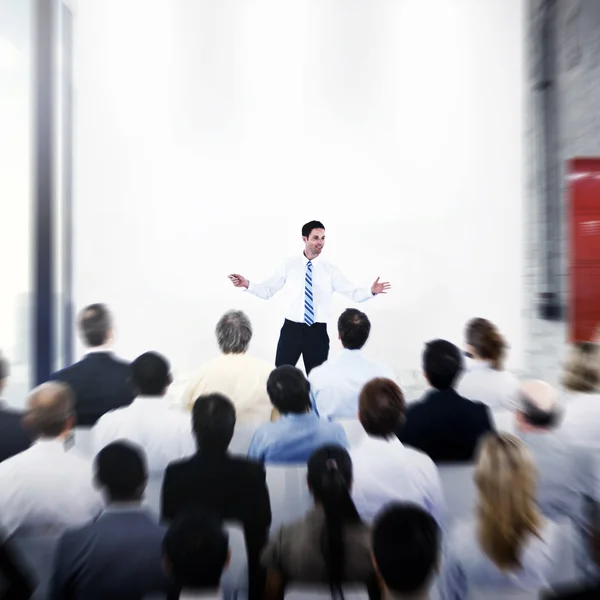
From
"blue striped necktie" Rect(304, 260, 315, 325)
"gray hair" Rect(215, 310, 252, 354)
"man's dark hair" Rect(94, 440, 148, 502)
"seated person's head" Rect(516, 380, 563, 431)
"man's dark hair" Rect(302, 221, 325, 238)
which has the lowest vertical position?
"man's dark hair" Rect(94, 440, 148, 502)

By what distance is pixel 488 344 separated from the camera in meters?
2.69

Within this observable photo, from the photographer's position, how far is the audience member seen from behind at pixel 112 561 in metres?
1.36

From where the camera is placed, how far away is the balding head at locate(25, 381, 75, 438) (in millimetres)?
1871

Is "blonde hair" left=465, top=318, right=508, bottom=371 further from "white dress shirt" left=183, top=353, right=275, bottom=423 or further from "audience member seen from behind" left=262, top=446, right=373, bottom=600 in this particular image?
"audience member seen from behind" left=262, top=446, right=373, bottom=600

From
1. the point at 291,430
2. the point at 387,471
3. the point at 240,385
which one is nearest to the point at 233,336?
the point at 240,385

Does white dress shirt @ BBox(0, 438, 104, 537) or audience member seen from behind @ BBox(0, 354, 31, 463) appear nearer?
white dress shirt @ BBox(0, 438, 104, 537)

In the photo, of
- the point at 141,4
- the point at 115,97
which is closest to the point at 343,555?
the point at 115,97

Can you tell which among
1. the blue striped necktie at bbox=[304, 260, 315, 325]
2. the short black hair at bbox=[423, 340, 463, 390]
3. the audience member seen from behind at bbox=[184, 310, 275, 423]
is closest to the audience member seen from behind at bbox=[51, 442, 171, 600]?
the audience member seen from behind at bbox=[184, 310, 275, 423]

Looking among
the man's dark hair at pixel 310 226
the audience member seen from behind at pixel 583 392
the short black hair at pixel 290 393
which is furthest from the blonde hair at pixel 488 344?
the man's dark hair at pixel 310 226

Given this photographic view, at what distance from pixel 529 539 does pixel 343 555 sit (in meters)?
0.46

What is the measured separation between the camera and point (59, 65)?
472 centimetres

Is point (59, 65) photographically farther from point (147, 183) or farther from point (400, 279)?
point (400, 279)

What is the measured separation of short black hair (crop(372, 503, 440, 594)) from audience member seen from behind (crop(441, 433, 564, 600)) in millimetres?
255

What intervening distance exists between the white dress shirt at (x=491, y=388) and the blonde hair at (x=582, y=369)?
9.8 inches
